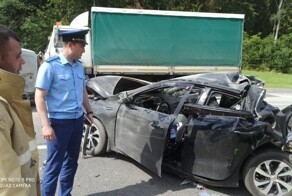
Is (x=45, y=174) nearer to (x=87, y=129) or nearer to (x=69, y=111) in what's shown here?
(x=69, y=111)

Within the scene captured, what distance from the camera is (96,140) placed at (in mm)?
5387

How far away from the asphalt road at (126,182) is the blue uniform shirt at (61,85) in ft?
3.83

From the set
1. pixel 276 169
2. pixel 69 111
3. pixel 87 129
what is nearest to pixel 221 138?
pixel 276 169

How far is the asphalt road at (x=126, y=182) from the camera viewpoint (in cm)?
434

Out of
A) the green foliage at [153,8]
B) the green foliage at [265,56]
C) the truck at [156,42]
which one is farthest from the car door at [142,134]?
the green foliage at [265,56]

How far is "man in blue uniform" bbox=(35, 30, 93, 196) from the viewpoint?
11.1ft

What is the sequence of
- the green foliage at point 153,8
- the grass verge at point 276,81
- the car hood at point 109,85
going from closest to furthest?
the car hood at point 109,85
the grass verge at point 276,81
the green foliage at point 153,8

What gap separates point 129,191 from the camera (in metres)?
4.36

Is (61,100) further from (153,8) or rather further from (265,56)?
(265,56)

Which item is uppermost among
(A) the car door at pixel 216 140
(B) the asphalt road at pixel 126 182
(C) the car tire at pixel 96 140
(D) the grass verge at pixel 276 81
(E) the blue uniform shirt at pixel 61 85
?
(E) the blue uniform shirt at pixel 61 85

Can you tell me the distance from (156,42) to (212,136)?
882 centimetres

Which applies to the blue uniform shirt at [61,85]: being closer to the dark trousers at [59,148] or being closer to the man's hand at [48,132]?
the dark trousers at [59,148]

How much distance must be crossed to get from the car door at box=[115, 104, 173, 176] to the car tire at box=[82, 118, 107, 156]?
0.31 meters

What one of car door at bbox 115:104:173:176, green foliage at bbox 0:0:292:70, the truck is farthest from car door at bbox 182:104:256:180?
green foliage at bbox 0:0:292:70
